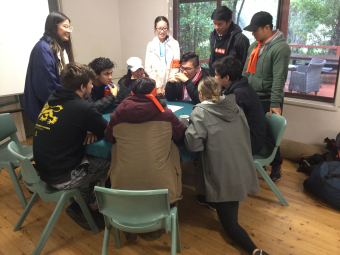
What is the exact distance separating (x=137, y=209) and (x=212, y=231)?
859mm

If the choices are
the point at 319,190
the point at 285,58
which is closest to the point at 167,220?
the point at 319,190

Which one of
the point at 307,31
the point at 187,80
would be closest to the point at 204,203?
the point at 187,80

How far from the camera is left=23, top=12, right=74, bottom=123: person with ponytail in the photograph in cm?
234

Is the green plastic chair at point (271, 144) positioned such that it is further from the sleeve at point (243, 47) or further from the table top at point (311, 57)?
the table top at point (311, 57)

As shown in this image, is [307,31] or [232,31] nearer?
[232,31]

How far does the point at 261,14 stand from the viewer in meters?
2.31

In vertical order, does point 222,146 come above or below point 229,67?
below

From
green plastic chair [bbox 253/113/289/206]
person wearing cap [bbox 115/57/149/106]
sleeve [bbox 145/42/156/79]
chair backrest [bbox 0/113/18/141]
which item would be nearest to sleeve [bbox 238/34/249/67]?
green plastic chair [bbox 253/113/289/206]

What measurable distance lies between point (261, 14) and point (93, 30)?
2.77m

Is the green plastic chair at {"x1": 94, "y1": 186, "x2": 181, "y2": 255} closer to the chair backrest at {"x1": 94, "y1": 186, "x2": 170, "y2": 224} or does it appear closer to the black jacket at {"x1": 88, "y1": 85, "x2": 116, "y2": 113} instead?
the chair backrest at {"x1": 94, "y1": 186, "x2": 170, "y2": 224}

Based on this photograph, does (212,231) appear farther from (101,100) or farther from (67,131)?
(101,100)

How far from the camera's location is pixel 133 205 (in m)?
1.29

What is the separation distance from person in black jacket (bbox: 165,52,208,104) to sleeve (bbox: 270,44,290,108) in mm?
627

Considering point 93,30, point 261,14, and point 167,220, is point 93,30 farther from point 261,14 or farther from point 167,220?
point 167,220
